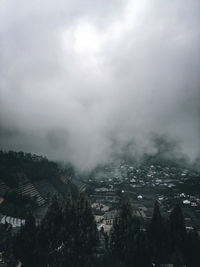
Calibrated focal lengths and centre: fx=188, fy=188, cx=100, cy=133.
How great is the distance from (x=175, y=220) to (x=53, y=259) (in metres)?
22.0

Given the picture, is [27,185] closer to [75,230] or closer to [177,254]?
[75,230]

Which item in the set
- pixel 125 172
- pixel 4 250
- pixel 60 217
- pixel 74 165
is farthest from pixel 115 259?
pixel 74 165

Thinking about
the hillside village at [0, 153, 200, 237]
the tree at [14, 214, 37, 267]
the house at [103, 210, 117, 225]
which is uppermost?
the hillside village at [0, 153, 200, 237]

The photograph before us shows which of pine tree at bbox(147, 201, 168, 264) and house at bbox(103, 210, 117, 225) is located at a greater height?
house at bbox(103, 210, 117, 225)

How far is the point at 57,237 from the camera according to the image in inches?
1231

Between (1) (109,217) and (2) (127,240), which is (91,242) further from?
(1) (109,217)

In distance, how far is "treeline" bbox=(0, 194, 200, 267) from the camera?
29844 mm

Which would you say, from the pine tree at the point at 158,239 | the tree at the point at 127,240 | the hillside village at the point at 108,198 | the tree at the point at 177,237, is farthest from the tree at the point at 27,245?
the tree at the point at 177,237

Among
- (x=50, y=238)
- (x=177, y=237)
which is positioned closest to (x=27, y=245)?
(x=50, y=238)

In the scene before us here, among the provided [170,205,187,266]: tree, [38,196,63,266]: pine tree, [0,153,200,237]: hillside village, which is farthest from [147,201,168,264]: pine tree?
[38,196,63,266]: pine tree

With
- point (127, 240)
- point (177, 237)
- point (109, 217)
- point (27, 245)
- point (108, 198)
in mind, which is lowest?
point (27, 245)

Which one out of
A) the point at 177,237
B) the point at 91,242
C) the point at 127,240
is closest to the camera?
the point at 127,240

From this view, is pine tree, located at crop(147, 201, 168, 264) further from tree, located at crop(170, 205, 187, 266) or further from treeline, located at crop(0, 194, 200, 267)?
tree, located at crop(170, 205, 187, 266)

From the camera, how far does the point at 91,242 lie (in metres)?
31.7
